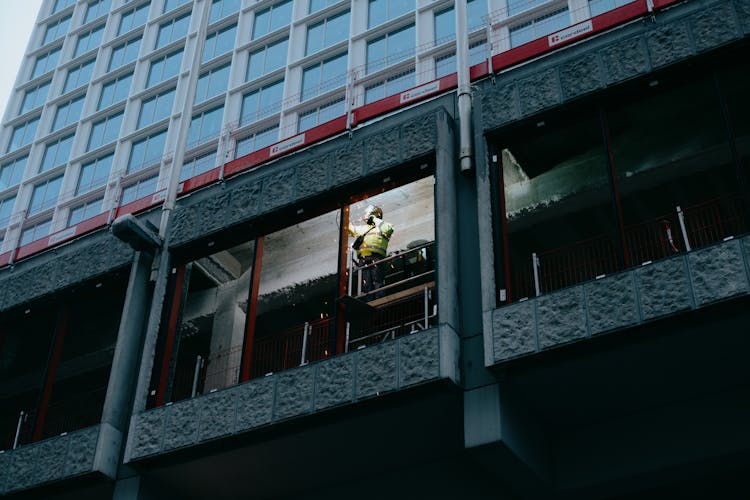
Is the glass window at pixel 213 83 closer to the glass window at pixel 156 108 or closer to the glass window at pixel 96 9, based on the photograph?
the glass window at pixel 156 108

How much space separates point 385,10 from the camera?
47.5 m

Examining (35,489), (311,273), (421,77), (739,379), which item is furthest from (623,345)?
(421,77)

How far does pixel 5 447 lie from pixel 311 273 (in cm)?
Answer: 854

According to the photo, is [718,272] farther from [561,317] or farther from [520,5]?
[520,5]

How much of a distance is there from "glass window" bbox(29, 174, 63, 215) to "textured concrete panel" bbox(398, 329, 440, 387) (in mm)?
40958

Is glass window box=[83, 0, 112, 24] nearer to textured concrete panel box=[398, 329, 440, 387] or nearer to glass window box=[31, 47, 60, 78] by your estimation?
glass window box=[31, 47, 60, 78]

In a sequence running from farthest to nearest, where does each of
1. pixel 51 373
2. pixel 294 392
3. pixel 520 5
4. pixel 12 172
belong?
pixel 12 172
pixel 520 5
pixel 51 373
pixel 294 392

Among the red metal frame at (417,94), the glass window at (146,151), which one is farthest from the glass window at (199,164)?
the red metal frame at (417,94)

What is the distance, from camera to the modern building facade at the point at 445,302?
14.8 m

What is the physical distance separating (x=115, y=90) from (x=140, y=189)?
7470mm

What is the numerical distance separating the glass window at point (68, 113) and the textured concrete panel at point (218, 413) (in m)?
40.9

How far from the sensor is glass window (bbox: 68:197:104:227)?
50812 millimetres

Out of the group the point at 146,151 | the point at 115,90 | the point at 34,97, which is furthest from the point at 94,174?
the point at 34,97

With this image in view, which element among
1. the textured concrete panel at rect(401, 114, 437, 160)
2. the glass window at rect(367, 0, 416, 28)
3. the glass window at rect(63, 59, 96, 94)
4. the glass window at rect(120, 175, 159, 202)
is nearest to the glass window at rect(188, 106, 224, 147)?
the glass window at rect(120, 175, 159, 202)
